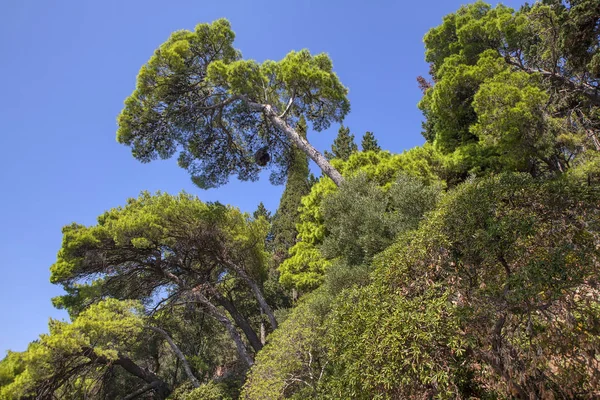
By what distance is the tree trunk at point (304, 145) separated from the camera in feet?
38.1

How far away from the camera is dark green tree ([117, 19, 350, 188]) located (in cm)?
1235

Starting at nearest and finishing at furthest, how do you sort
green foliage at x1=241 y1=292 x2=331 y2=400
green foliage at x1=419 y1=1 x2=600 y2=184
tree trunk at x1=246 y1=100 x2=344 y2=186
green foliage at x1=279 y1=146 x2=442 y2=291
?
green foliage at x1=241 y1=292 x2=331 y2=400, green foliage at x1=419 y1=1 x2=600 y2=184, tree trunk at x1=246 y1=100 x2=344 y2=186, green foliage at x1=279 y1=146 x2=442 y2=291

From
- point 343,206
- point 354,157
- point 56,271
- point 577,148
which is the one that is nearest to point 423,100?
point 354,157

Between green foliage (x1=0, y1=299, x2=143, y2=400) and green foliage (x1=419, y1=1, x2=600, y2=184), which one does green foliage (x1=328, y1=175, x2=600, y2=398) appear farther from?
green foliage (x1=0, y1=299, x2=143, y2=400)

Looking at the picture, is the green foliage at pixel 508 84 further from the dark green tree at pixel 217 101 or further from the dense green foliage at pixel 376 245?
the dark green tree at pixel 217 101

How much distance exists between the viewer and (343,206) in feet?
36.7

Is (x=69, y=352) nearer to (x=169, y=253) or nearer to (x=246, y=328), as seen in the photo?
(x=169, y=253)

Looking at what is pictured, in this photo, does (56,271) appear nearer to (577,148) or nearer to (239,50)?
(239,50)

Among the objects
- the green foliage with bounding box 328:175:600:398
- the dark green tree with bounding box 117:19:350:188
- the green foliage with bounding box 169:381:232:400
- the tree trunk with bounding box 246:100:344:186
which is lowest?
the green foliage with bounding box 328:175:600:398

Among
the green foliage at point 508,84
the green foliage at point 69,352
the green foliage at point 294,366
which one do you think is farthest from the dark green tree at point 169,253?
the green foliage at point 508,84

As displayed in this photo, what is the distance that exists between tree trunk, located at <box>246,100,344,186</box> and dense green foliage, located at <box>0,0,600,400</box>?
5.7 inches

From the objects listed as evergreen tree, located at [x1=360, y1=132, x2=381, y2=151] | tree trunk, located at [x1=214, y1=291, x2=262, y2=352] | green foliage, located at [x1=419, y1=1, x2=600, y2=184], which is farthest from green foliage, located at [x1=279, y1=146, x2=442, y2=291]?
evergreen tree, located at [x1=360, y1=132, x2=381, y2=151]

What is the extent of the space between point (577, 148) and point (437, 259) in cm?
1340

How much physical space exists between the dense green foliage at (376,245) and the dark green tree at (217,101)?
0.08m
